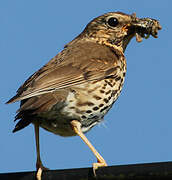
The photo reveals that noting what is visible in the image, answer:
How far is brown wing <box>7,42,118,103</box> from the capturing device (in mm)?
4570

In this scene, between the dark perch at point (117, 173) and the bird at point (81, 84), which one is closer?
the dark perch at point (117, 173)

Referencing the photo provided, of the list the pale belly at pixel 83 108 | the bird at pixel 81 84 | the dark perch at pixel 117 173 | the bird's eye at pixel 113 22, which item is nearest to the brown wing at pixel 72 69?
the bird at pixel 81 84

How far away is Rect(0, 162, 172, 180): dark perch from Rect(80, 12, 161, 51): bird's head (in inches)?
131

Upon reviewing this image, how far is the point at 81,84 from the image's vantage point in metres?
5.02

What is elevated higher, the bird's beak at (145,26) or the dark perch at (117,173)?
the dark perch at (117,173)

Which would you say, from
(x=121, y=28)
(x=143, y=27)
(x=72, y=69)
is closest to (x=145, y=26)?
(x=143, y=27)

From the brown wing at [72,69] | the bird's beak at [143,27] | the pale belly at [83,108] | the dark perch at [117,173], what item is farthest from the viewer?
the bird's beak at [143,27]

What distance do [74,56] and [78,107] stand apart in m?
0.96

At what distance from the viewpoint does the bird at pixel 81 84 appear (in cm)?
461

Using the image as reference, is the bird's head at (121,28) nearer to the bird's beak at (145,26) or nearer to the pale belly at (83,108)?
the bird's beak at (145,26)

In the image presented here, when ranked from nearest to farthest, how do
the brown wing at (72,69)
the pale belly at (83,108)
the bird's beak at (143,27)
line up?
the brown wing at (72,69)
the pale belly at (83,108)
the bird's beak at (143,27)

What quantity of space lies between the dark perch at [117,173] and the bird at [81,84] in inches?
35.2

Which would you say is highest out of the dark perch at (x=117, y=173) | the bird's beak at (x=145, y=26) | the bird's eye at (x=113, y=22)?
the dark perch at (x=117, y=173)

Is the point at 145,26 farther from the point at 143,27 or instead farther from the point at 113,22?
the point at 113,22
